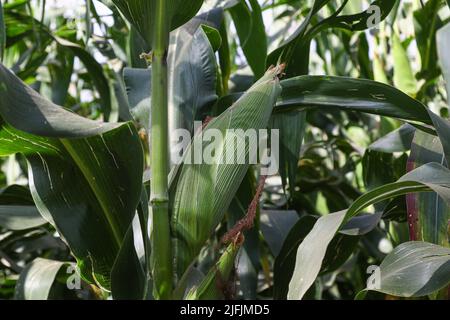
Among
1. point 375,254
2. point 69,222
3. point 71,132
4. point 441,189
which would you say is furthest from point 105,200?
point 375,254

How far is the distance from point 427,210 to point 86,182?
0.46m

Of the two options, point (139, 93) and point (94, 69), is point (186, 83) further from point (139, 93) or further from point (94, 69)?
point (94, 69)

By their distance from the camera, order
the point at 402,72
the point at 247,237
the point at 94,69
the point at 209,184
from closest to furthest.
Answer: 1. the point at 209,184
2. the point at 247,237
3. the point at 94,69
4. the point at 402,72

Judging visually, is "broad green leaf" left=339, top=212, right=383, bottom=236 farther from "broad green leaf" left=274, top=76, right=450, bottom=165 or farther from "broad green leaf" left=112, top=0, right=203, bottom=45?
"broad green leaf" left=112, top=0, right=203, bottom=45

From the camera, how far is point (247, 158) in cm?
67

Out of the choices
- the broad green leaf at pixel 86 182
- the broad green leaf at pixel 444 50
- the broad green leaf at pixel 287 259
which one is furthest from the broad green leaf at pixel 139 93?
the broad green leaf at pixel 444 50

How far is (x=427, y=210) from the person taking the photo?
90cm

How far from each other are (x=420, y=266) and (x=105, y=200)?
0.36m

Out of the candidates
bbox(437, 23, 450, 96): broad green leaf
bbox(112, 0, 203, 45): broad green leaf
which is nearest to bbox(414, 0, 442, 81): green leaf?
bbox(437, 23, 450, 96): broad green leaf

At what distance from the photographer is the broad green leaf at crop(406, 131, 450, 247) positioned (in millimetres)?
895

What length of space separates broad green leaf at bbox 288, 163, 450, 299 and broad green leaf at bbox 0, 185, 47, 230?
1.46ft

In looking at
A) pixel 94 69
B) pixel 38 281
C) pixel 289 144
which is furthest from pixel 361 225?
pixel 94 69

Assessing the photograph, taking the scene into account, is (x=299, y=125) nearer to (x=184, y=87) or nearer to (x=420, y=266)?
(x=184, y=87)

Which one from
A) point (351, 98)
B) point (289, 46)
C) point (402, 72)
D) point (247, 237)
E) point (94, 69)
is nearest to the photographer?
point (351, 98)
